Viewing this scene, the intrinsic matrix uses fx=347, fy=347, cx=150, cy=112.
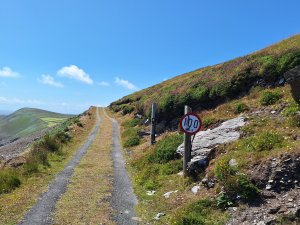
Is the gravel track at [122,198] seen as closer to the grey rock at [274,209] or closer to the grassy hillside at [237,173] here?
the grassy hillside at [237,173]

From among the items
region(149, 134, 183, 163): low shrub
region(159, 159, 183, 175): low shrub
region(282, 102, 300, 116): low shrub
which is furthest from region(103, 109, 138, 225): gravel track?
region(282, 102, 300, 116): low shrub

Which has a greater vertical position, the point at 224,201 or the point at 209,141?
the point at 209,141

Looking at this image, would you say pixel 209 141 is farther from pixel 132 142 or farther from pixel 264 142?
pixel 132 142

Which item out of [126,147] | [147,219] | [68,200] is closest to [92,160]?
[126,147]

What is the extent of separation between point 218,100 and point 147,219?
67.8 feet

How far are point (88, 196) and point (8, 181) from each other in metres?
4.29

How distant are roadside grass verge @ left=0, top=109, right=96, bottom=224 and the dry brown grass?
1.23 metres

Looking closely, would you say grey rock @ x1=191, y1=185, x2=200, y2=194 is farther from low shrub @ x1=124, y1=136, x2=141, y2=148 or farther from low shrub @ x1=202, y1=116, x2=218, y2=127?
low shrub @ x1=124, y1=136, x2=141, y2=148

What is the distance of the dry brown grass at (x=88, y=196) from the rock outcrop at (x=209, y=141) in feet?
14.3

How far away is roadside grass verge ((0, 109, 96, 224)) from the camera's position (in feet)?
41.8

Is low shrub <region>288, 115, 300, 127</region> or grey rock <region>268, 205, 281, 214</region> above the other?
low shrub <region>288, 115, 300, 127</region>

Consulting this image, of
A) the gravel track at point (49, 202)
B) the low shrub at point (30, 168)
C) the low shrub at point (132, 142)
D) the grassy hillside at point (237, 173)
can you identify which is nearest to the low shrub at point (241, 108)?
the grassy hillside at point (237, 173)

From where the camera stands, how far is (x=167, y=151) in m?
20.2

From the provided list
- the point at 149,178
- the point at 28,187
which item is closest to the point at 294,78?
the point at 149,178
